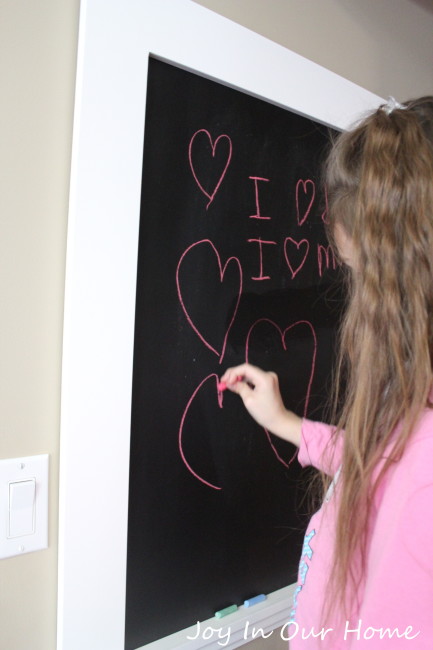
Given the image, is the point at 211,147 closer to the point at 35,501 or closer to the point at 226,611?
the point at 35,501

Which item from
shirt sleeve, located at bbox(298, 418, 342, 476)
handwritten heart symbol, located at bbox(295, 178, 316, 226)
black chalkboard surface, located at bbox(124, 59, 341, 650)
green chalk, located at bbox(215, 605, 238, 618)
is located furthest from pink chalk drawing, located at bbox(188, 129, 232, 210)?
green chalk, located at bbox(215, 605, 238, 618)

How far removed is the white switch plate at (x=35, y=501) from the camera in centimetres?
53

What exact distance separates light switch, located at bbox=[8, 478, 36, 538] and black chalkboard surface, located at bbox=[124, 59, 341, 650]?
12cm

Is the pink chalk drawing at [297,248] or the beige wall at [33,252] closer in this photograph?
the beige wall at [33,252]

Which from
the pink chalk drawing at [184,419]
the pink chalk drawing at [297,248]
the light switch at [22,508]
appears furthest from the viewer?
the pink chalk drawing at [297,248]

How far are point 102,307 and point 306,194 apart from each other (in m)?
0.42

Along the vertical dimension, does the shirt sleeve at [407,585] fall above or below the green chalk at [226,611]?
above

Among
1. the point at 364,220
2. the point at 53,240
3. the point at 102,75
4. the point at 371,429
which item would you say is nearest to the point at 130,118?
the point at 102,75

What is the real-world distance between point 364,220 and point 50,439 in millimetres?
458

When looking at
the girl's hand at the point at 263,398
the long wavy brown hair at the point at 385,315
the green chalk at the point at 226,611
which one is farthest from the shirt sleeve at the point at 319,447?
the green chalk at the point at 226,611

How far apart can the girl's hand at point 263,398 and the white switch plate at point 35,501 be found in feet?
0.89

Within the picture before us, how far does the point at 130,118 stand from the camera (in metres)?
0.56

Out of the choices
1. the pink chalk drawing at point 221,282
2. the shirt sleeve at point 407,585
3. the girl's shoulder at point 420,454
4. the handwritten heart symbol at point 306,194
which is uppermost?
the handwritten heart symbol at point 306,194

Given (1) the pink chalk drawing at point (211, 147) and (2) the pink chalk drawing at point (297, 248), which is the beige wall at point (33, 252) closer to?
(1) the pink chalk drawing at point (211, 147)
